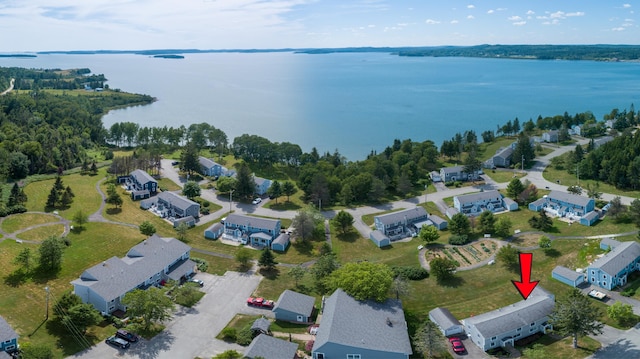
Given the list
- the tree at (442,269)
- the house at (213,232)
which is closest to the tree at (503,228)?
the tree at (442,269)

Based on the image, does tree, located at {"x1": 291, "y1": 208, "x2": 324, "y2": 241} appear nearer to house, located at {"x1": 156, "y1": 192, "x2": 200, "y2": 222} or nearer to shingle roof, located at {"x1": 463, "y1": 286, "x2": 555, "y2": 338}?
house, located at {"x1": 156, "y1": 192, "x2": 200, "y2": 222}

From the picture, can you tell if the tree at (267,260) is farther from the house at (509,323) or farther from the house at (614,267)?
the house at (614,267)

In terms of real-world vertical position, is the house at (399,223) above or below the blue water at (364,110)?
below

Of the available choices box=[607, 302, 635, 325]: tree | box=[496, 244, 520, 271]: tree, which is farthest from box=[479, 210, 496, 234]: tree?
box=[607, 302, 635, 325]: tree

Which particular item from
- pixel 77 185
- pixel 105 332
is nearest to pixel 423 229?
pixel 105 332

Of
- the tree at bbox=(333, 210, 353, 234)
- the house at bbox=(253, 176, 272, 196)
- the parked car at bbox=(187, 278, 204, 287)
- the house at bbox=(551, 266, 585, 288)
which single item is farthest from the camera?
the house at bbox=(253, 176, 272, 196)

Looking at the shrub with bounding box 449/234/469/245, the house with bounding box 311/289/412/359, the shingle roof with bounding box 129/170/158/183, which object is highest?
the shingle roof with bounding box 129/170/158/183
